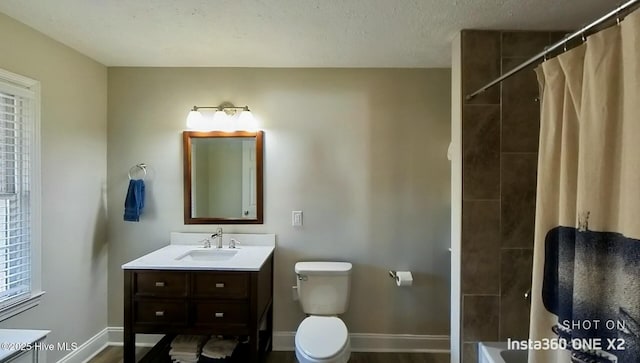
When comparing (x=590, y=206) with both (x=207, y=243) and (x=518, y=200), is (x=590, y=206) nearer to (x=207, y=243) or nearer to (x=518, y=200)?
(x=518, y=200)

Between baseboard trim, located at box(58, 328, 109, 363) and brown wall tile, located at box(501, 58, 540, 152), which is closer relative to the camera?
brown wall tile, located at box(501, 58, 540, 152)

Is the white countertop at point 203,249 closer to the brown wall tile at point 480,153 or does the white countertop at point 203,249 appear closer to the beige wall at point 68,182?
the beige wall at point 68,182

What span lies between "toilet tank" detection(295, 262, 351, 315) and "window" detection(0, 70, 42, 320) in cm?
166

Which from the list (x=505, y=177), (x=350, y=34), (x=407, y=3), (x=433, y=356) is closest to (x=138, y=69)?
(x=350, y=34)

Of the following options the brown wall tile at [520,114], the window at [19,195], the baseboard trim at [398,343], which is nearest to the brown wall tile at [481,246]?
the brown wall tile at [520,114]

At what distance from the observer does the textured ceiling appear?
1.66 m

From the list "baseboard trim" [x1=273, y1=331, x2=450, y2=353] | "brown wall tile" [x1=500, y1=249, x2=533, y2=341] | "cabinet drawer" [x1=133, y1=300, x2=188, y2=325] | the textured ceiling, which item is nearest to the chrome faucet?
"cabinet drawer" [x1=133, y1=300, x2=188, y2=325]

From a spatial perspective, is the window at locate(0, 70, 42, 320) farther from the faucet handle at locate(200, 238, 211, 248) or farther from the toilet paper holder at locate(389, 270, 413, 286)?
the toilet paper holder at locate(389, 270, 413, 286)

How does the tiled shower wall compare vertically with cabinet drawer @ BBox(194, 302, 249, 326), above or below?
above

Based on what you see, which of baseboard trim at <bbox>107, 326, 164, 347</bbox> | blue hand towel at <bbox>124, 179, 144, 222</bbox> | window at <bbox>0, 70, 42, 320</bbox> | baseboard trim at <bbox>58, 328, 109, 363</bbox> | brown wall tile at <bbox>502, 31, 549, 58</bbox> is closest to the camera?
window at <bbox>0, 70, 42, 320</bbox>

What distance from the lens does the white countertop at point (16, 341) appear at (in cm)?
134

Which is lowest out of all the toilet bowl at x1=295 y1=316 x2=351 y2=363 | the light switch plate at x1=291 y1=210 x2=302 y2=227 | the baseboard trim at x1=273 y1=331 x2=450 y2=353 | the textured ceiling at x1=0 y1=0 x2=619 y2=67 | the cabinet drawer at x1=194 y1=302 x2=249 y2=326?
the baseboard trim at x1=273 y1=331 x2=450 y2=353

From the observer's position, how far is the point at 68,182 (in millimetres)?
2230

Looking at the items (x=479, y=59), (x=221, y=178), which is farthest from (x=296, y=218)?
(x=479, y=59)
